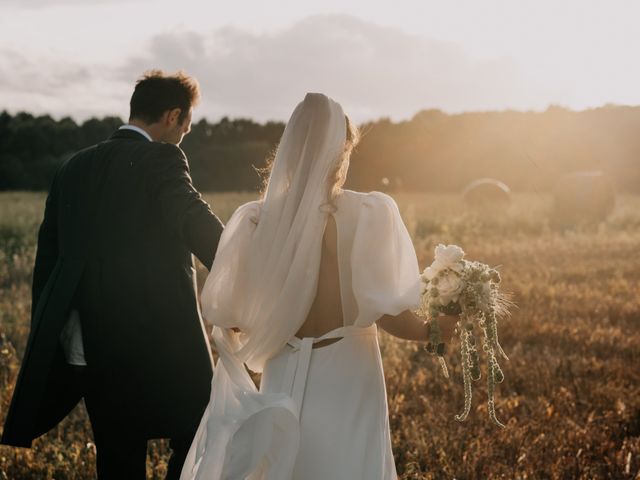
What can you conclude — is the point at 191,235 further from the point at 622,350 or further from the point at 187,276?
the point at 622,350

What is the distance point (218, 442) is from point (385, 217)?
1126 millimetres

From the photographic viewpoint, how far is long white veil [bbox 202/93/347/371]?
3.28 metres

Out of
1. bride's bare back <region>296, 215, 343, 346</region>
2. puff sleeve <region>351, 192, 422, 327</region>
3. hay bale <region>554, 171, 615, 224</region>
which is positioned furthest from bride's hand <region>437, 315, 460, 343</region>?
hay bale <region>554, 171, 615, 224</region>

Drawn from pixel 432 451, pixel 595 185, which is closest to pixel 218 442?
pixel 432 451

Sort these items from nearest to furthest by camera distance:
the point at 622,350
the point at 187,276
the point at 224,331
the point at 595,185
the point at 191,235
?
1. the point at 224,331
2. the point at 191,235
3. the point at 187,276
4. the point at 622,350
5. the point at 595,185

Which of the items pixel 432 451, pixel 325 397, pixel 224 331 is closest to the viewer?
pixel 325 397

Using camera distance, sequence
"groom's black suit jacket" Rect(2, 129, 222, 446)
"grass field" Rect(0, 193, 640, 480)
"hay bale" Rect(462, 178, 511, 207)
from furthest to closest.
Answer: "hay bale" Rect(462, 178, 511, 207) < "grass field" Rect(0, 193, 640, 480) < "groom's black suit jacket" Rect(2, 129, 222, 446)

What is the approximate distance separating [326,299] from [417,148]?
156 feet

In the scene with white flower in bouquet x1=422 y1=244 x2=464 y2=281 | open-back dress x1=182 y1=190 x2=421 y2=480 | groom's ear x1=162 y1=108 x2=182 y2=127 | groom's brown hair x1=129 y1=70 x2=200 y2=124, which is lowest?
open-back dress x1=182 y1=190 x2=421 y2=480

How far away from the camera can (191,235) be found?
3928 millimetres

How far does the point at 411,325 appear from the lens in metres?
3.33

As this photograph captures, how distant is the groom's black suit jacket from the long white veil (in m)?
0.74

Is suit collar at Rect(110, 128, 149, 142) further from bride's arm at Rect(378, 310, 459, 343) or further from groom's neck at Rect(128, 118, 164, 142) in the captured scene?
bride's arm at Rect(378, 310, 459, 343)

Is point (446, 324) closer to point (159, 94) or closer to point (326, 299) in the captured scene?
point (326, 299)
